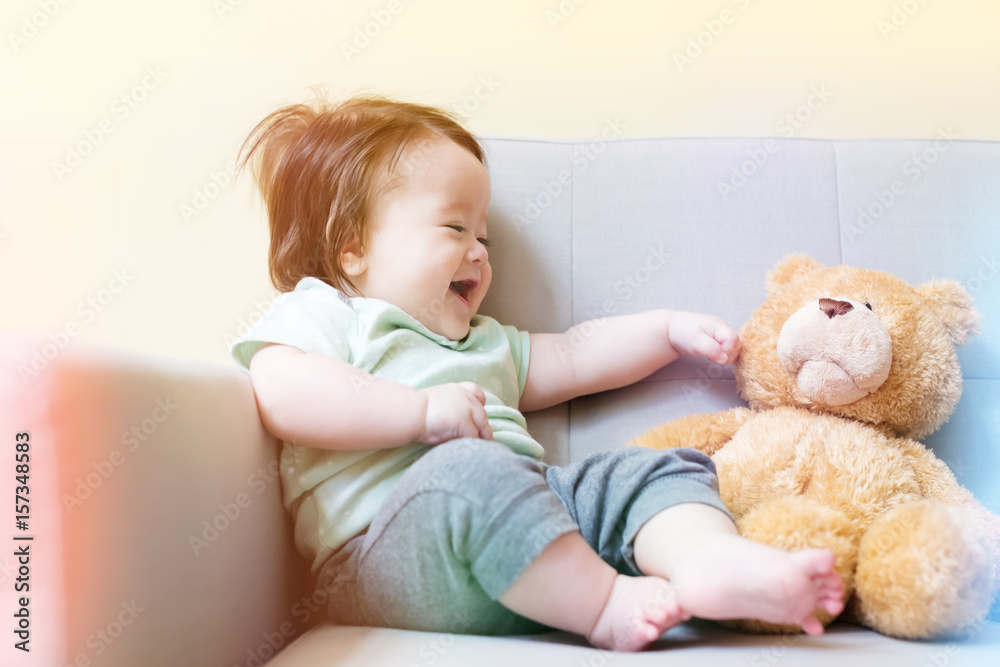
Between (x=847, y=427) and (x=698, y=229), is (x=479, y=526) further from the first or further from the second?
(x=698, y=229)

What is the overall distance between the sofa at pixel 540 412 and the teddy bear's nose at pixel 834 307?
20 cm

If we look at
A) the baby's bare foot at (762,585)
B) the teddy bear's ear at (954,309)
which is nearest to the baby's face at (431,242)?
the baby's bare foot at (762,585)

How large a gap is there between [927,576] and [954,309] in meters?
0.46

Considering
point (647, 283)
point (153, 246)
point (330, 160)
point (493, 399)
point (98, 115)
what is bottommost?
point (493, 399)

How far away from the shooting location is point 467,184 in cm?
101

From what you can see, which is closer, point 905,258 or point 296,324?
point 296,324

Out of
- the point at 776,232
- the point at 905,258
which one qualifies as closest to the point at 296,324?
the point at 776,232

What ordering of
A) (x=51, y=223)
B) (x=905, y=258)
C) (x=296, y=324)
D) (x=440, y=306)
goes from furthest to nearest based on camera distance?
(x=51, y=223)
(x=905, y=258)
(x=440, y=306)
(x=296, y=324)

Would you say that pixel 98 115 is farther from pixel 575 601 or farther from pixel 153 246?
pixel 575 601

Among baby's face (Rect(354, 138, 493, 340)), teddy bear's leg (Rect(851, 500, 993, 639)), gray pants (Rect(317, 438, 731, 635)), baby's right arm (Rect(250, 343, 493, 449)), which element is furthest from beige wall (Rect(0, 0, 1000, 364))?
teddy bear's leg (Rect(851, 500, 993, 639))

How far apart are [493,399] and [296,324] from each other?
27 centimetres

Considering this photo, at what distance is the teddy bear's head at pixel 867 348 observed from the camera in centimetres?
86

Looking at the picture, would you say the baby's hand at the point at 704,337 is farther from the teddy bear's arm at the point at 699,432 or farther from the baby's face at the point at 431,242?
the baby's face at the point at 431,242

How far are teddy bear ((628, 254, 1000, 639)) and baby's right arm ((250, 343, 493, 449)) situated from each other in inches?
12.7
